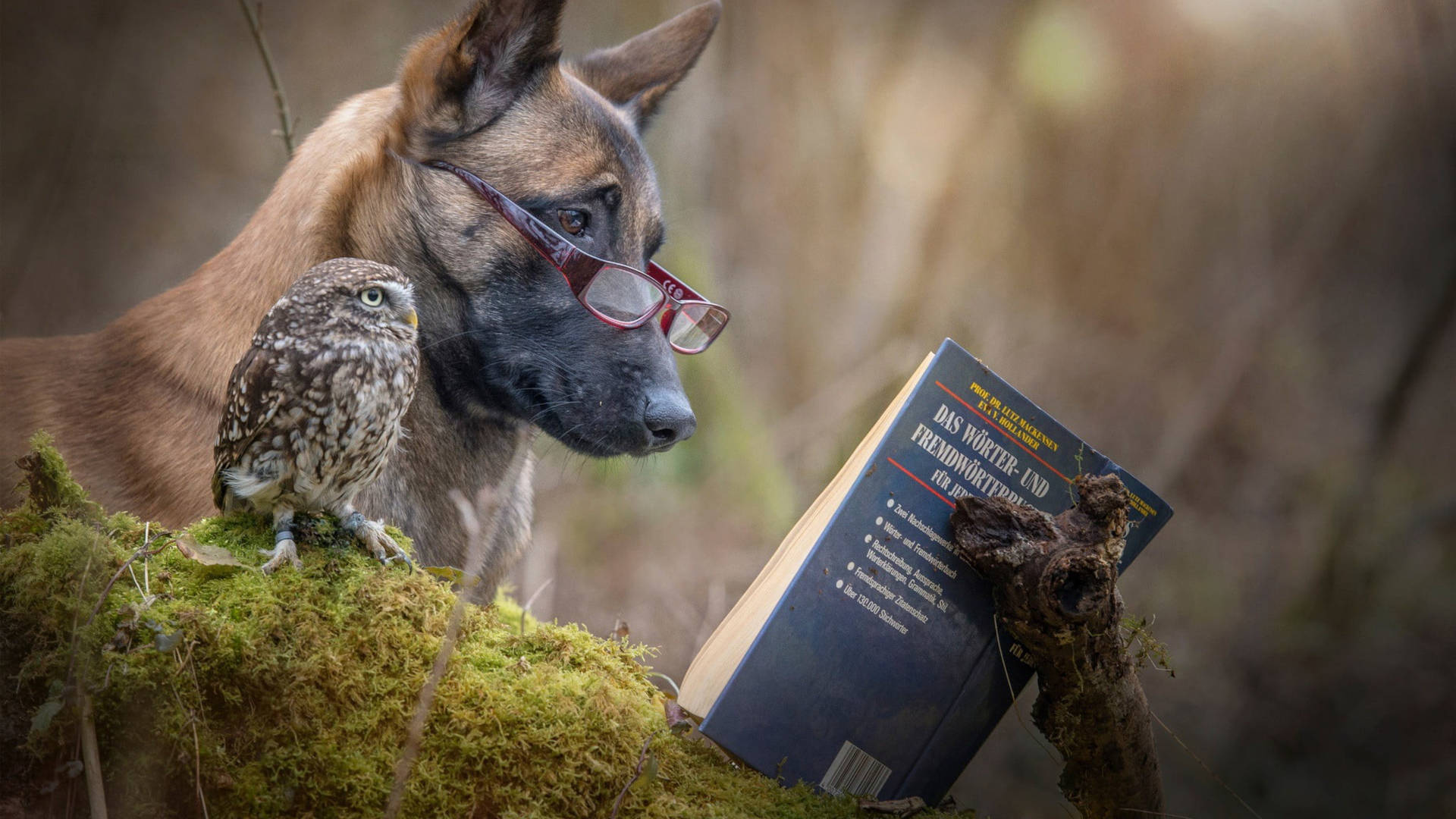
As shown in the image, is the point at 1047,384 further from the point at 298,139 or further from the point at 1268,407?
the point at 298,139

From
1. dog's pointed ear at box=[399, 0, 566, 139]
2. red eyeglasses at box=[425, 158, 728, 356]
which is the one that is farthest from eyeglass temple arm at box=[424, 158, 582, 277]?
dog's pointed ear at box=[399, 0, 566, 139]

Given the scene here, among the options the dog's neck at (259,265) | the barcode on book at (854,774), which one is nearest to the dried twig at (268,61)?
the dog's neck at (259,265)

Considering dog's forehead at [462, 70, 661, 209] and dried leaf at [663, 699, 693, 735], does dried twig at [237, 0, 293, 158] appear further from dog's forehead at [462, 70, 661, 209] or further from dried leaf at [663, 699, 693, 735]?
dried leaf at [663, 699, 693, 735]

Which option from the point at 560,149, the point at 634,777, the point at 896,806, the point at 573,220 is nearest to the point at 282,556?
the point at 634,777

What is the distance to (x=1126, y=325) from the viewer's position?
3.69 m

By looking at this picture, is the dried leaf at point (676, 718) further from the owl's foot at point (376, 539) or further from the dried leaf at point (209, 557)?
the dried leaf at point (209, 557)

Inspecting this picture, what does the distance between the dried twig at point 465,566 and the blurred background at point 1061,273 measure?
1031 millimetres

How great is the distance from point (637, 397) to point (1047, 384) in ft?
8.65

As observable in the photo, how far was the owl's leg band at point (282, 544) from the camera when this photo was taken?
1.40 metres

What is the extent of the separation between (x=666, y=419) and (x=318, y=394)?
2.27 feet

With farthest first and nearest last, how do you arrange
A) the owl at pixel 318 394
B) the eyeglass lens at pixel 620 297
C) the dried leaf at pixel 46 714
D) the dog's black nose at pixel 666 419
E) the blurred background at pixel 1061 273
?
the blurred background at pixel 1061 273 < the eyeglass lens at pixel 620 297 < the dog's black nose at pixel 666 419 < the owl at pixel 318 394 < the dried leaf at pixel 46 714

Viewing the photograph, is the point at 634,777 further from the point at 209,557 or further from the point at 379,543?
the point at 209,557

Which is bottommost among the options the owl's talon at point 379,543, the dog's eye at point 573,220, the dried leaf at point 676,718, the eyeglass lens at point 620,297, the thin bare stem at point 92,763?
the thin bare stem at point 92,763

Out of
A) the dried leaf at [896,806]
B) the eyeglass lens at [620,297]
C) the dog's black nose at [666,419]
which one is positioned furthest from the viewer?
the eyeglass lens at [620,297]
